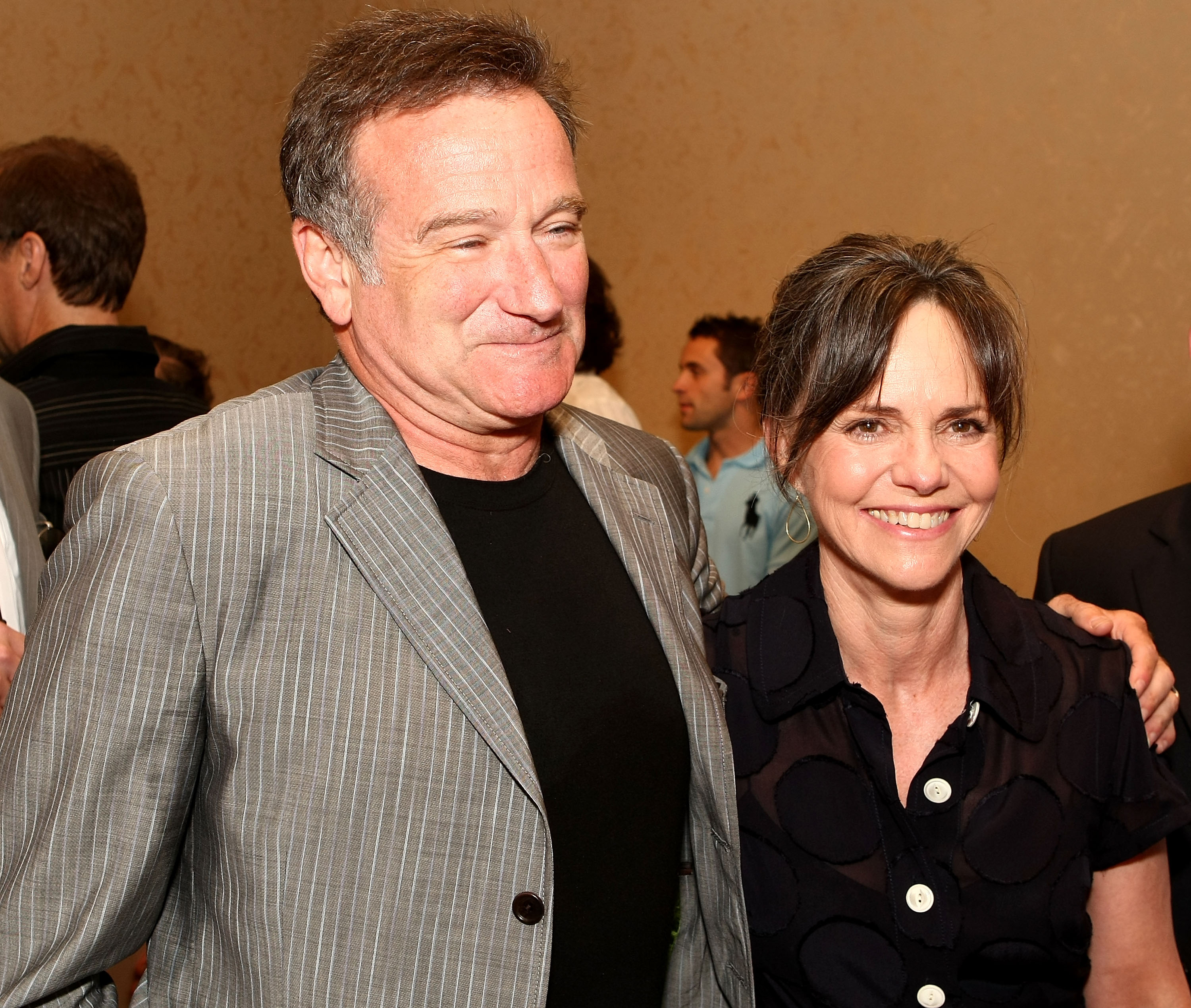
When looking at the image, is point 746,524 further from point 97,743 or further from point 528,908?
point 97,743

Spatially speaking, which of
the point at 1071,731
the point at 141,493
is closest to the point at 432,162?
the point at 141,493

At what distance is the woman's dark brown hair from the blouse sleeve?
354 mm

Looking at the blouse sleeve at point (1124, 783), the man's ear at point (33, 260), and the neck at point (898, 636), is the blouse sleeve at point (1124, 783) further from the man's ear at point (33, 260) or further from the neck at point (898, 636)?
the man's ear at point (33, 260)

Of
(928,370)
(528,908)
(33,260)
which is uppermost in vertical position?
(33,260)

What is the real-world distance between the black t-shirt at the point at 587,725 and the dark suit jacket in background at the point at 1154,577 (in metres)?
0.82

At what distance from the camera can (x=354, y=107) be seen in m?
1.24

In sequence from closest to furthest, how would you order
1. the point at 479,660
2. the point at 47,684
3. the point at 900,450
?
the point at 47,684 → the point at 479,660 → the point at 900,450

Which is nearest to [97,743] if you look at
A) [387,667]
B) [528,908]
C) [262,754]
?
[262,754]

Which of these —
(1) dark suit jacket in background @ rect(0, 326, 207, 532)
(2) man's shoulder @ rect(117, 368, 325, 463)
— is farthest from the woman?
(1) dark suit jacket in background @ rect(0, 326, 207, 532)

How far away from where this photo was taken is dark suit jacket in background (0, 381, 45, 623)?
171 centimetres

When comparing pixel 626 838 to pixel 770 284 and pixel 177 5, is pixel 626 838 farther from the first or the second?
pixel 177 5

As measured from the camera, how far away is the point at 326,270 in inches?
52.2

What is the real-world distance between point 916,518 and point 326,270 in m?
0.77

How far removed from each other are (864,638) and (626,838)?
0.44 meters
